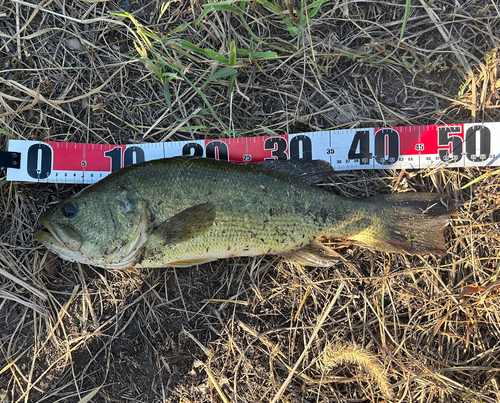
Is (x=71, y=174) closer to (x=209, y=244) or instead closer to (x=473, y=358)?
(x=209, y=244)

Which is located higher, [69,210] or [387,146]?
[387,146]

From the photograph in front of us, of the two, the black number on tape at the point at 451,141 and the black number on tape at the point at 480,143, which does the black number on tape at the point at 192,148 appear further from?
the black number on tape at the point at 480,143

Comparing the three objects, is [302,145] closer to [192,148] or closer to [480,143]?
[192,148]

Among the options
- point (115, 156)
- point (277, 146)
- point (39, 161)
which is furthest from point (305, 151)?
point (39, 161)

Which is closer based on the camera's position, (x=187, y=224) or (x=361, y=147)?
(x=187, y=224)

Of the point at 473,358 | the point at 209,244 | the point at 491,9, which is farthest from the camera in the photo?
the point at 491,9

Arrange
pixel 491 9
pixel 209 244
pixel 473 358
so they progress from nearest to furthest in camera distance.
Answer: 1. pixel 209 244
2. pixel 473 358
3. pixel 491 9

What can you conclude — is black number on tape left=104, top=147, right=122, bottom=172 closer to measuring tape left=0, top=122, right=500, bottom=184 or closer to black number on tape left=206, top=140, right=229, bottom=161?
measuring tape left=0, top=122, right=500, bottom=184

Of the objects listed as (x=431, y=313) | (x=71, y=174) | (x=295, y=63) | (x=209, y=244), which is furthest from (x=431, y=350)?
(x=71, y=174)

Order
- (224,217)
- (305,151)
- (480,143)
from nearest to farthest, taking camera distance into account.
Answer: (224,217)
(480,143)
(305,151)
